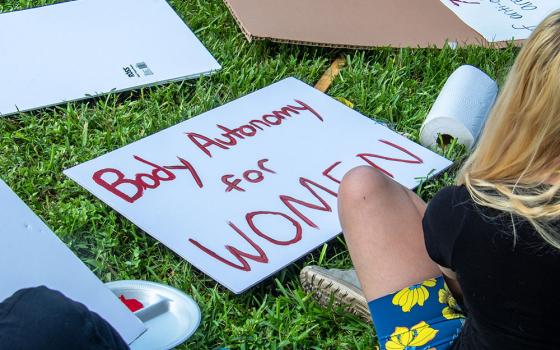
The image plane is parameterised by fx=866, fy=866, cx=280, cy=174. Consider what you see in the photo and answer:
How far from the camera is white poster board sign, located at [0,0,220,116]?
1.99m

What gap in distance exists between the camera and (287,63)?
7.04 feet

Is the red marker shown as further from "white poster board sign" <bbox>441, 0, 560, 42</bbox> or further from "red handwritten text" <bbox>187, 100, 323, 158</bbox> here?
"white poster board sign" <bbox>441, 0, 560, 42</bbox>

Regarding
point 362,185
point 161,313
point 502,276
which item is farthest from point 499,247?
point 161,313

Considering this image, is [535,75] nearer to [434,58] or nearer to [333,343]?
[333,343]

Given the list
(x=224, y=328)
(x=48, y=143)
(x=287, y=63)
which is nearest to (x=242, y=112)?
(x=287, y=63)

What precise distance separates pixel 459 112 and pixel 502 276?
0.89m

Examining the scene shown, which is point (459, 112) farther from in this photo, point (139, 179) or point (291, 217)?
point (139, 179)

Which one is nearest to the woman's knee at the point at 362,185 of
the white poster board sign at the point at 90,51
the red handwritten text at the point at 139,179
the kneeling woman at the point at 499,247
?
the kneeling woman at the point at 499,247

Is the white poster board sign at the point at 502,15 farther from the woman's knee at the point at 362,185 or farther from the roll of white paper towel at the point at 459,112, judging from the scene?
the woman's knee at the point at 362,185

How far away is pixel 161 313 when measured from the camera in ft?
4.59

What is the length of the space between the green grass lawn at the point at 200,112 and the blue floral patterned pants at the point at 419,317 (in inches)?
4.8

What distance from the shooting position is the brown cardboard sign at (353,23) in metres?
2.16

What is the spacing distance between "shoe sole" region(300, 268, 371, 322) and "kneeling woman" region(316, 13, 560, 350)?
92 millimetres

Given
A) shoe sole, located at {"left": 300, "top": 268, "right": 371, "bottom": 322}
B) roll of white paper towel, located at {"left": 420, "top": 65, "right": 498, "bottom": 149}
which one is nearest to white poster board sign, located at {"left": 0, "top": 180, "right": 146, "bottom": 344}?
shoe sole, located at {"left": 300, "top": 268, "right": 371, "bottom": 322}
